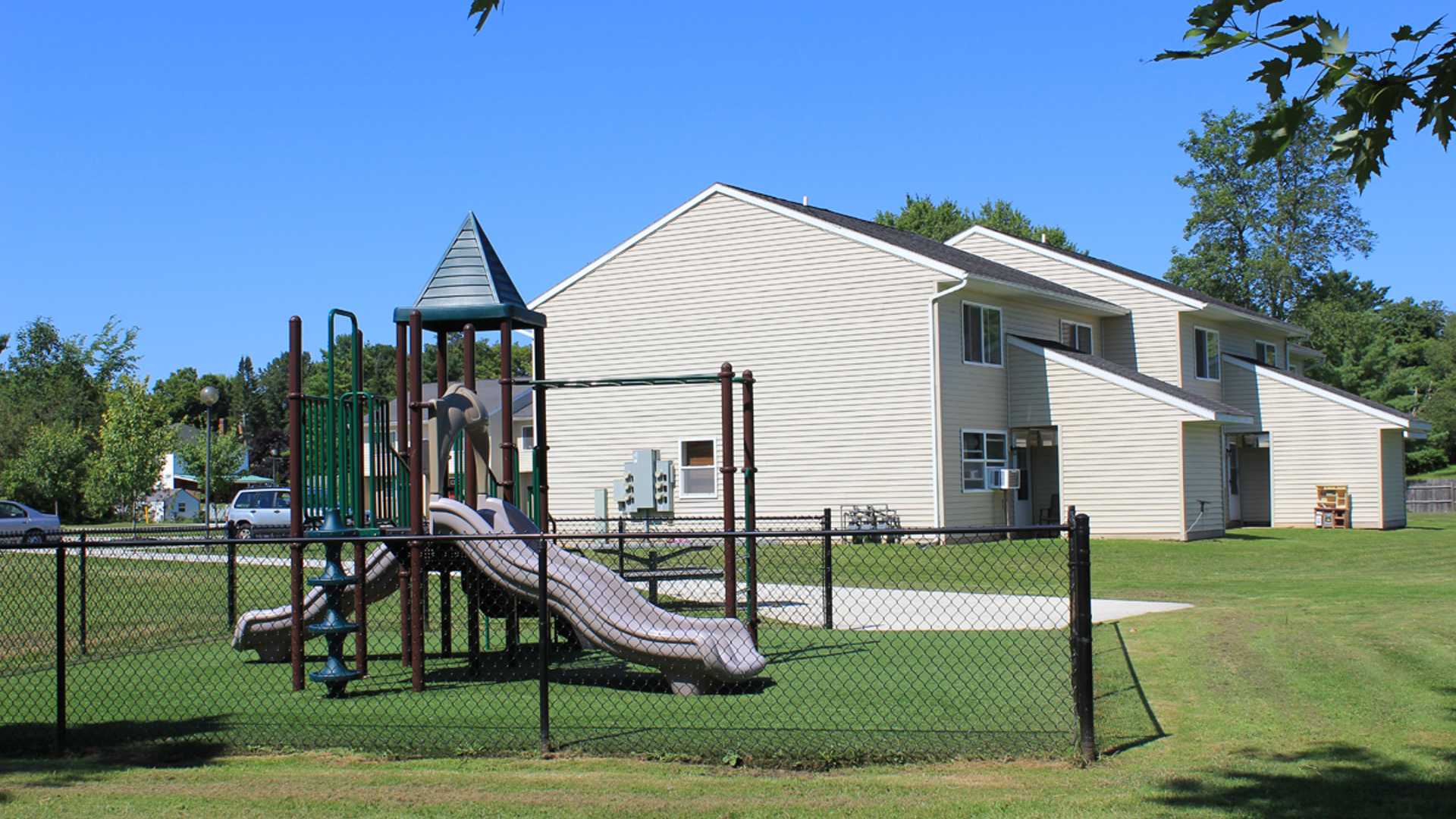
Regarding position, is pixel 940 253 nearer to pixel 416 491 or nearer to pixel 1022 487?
pixel 1022 487

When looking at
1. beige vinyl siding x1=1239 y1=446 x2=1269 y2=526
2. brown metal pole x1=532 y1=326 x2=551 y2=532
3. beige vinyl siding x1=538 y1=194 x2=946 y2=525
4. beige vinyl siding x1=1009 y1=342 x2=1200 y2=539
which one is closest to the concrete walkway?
brown metal pole x1=532 y1=326 x2=551 y2=532

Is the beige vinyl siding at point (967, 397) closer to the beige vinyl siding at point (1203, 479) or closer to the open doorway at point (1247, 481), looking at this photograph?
the beige vinyl siding at point (1203, 479)

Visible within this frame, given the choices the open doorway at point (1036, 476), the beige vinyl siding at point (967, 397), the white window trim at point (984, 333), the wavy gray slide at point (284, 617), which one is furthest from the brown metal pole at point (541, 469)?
the open doorway at point (1036, 476)

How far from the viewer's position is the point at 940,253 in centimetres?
2944

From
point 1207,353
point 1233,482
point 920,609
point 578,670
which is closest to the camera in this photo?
point 578,670

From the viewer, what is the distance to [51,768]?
24.5 feet

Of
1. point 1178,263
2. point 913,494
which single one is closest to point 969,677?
point 913,494

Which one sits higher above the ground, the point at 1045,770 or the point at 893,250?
the point at 893,250

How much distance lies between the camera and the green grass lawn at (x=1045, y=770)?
6.31 m

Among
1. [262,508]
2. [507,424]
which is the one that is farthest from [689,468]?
[507,424]

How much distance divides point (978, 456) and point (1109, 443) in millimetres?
2761

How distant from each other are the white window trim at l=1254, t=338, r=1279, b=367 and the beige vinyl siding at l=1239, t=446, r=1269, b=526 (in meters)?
3.95

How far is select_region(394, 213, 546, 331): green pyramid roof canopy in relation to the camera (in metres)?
11.5

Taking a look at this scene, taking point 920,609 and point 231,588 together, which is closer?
point 231,588
